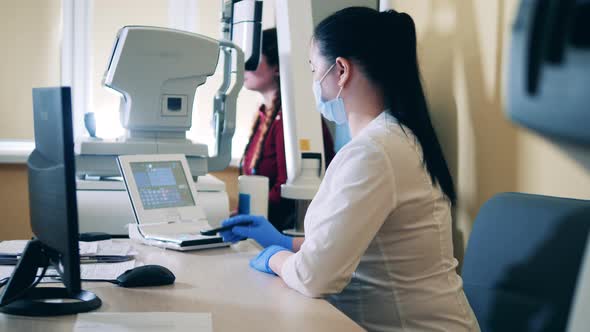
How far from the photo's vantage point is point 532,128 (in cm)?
39

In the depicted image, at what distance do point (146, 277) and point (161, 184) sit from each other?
57 cm

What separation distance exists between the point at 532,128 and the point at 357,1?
7.46 feet

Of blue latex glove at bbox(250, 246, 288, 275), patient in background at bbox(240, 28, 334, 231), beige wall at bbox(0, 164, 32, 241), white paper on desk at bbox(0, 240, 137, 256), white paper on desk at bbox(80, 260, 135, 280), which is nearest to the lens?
white paper on desk at bbox(80, 260, 135, 280)

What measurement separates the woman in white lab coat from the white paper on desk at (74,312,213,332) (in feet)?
0.91

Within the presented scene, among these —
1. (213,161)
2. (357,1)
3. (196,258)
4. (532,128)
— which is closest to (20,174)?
(213,161)

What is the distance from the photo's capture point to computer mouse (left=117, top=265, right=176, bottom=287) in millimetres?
1320

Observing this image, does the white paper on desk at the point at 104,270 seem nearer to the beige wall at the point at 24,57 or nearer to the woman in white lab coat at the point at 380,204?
the woman in white lab coat at the point at 380,204

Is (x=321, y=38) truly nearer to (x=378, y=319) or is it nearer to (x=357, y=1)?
(x=378, y=319)

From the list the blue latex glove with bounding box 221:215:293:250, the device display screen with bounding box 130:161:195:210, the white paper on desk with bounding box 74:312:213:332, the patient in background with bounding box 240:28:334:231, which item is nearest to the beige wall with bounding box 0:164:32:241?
the patient in background with bounding box 240:28:334:231

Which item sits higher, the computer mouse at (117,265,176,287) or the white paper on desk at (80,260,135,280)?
the computer mouse at (117,265,176,287)

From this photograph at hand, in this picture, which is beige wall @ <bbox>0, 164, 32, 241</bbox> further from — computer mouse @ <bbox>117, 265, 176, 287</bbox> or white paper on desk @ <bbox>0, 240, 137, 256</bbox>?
Answer: computer mouse @ <bbox>117, 265, 176, 287</bbox>

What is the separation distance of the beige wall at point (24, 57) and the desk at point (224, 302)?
8.41 feet

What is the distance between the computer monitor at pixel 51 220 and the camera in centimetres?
104

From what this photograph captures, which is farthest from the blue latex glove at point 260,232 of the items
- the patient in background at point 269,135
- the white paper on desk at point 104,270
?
the patient in background at point 269,135
